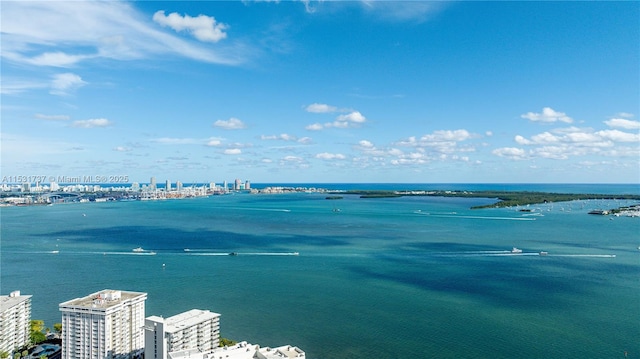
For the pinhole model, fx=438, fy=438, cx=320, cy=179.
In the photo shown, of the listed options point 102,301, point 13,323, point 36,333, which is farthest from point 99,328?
point 36,333

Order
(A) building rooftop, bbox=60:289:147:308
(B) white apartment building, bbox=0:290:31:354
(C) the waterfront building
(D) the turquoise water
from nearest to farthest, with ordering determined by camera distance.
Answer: (C) the waterfront building, (A) building rooftop, bbox=60:289:147:308, (B) white apartment building, bbox=0:290:31:354, (D) the turquoise water

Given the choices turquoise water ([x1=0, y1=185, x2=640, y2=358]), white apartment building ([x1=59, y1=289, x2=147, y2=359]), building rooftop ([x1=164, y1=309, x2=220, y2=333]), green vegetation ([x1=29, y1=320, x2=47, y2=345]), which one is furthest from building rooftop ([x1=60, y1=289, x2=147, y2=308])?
turquoise water ([x1=0, y1=185, x2=640, y2=358])

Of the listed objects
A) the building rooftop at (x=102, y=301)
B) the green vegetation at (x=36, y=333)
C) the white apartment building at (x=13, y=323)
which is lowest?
the green vegetation at (x=36, y=333)

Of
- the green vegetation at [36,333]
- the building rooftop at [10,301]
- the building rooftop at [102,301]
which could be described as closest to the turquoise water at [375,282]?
the green vegetation at [36,333]

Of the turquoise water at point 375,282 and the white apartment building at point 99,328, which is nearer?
the white apartment building at point 99,328

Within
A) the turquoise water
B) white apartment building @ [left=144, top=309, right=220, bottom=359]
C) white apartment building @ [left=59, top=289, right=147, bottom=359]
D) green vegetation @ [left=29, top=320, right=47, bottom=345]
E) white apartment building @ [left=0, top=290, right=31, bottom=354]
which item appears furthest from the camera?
the turquoise water

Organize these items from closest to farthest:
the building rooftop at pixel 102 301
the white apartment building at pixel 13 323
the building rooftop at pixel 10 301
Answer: the building rooftop at pixel 102 301 → the white apartment building at pixel 13 323 → the building rooftop at pixel 10 301

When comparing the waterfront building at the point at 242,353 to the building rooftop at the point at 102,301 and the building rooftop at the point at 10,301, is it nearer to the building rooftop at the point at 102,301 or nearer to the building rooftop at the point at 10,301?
the building rooftop at the point at 102,301

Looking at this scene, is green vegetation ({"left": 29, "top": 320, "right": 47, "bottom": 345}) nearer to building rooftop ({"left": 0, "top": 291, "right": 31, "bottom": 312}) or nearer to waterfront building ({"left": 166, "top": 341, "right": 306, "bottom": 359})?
building rooftop ({"left": 0, "top": 291, "right": 31, "bottom": 312})
